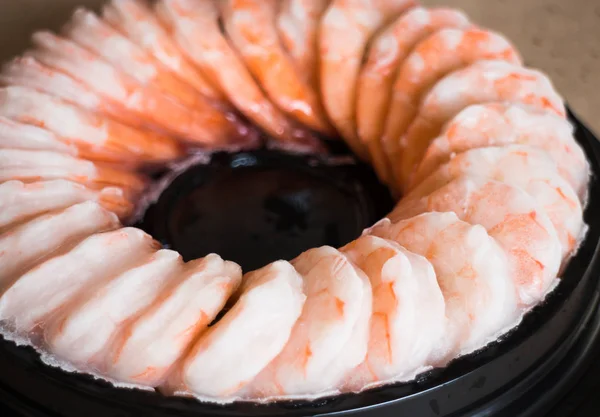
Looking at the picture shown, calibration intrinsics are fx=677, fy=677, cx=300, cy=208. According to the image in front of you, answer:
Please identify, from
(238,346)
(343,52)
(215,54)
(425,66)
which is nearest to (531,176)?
(425,66)

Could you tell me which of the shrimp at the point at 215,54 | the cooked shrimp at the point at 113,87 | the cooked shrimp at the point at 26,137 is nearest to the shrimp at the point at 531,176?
the shrimp at the point at 215,54

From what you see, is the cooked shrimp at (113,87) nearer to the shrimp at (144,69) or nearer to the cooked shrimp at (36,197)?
the shrimp at (144,69)

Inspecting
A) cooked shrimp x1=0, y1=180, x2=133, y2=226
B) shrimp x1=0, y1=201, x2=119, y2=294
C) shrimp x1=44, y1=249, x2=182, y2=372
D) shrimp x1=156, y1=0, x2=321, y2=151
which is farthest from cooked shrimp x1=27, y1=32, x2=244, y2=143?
shrimp x1=44, y1=249, x2=182, y2=372

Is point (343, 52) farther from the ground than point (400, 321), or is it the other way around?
point (343, 52)

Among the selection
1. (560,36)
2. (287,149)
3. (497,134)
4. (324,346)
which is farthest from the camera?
(560,36)

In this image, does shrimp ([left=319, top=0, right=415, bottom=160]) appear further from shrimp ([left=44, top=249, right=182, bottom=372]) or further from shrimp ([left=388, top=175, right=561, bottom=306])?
shrimp ([left=44, top=249, right=182, bottom=372])

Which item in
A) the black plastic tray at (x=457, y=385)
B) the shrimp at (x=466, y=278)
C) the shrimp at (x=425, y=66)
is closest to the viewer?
the black plastic tray at (x=457, y=385)

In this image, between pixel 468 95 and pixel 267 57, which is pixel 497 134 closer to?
pixel 468 95
